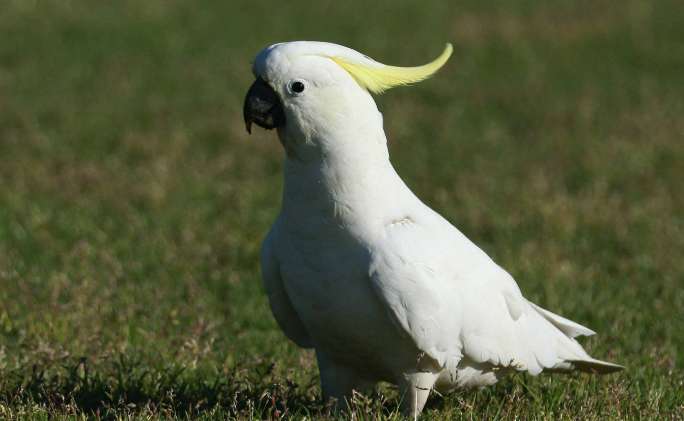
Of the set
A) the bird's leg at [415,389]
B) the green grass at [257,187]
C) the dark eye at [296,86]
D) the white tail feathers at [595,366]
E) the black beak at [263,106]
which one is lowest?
the green grass at [257,187]

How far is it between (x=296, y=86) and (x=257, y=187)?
4328 millimetres

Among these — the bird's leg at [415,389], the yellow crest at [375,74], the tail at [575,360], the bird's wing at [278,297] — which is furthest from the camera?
the tail at [575,360]

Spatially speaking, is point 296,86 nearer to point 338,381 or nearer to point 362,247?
point 362,247

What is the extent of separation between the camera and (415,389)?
369cm

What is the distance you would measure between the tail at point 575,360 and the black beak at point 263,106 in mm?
1223

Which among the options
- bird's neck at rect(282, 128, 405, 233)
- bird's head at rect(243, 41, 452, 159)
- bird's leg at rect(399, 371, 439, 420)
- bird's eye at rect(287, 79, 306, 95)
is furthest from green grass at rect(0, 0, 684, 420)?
bird's eye at rect(287, 79, 306, 95)

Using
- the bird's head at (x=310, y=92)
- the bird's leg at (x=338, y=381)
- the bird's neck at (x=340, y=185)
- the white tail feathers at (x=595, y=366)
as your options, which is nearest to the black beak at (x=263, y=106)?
the bird's head at (x=310, y=92)

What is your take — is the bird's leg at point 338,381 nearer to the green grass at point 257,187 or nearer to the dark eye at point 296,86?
the green grass at point 257,187

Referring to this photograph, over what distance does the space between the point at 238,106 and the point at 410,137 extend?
65.0 inches

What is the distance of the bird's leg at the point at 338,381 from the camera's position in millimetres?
3846

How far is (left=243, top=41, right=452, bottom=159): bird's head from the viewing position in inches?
136

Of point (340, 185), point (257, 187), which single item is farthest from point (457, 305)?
point (257, 187)

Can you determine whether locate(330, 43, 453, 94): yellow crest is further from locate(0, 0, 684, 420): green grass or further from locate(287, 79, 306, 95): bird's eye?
locate(0, 0, 684, 420): green grass

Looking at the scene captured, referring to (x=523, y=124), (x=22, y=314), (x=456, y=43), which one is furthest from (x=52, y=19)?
(x=22, y=314)
